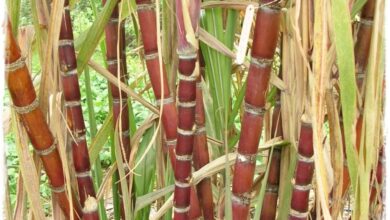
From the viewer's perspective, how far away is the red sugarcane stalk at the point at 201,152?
0.83m

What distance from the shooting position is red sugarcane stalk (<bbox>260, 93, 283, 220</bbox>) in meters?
0.88

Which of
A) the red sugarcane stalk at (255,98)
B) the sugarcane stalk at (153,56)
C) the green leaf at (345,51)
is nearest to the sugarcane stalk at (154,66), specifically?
the sugarcane stalk at (153,56)

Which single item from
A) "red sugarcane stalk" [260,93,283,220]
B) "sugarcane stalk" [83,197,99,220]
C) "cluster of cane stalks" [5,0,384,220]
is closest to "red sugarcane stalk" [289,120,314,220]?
"cluster of cane stalks" [5,0,384,220]

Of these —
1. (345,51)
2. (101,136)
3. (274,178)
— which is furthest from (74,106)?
(345,51)

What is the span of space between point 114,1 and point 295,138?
0.29 m

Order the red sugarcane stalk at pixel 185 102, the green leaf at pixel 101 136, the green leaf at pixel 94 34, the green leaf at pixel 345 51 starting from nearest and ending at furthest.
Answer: the green leaf at pixel 345 51 < the red sugarcane stalk at pixel 185 102 < the green leaf at pixel 94 34 < the green leaf at pixel 101 136

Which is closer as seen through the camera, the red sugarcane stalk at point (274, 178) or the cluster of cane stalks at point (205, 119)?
the cluster of cane stalks at point (205, 119)

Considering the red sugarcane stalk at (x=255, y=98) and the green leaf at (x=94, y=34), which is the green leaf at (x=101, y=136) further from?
the red sugarcane stalk at (x=255, y=98)

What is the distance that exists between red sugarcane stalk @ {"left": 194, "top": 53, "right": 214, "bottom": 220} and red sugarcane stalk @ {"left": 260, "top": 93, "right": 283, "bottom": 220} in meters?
0.09

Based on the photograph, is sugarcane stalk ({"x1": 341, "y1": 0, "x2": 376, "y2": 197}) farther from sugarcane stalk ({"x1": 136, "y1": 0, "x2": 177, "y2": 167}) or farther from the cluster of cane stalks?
sugarcane stalk ({"x1": 136, "y1": 0, "x2": 177, "y2": 167})

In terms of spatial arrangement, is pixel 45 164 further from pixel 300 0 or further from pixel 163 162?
pixel 300 0

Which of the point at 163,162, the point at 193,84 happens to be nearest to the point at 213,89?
the point at 193,84

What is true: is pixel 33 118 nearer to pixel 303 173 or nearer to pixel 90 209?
pixel 90 209

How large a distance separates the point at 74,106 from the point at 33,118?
0.13 meters
